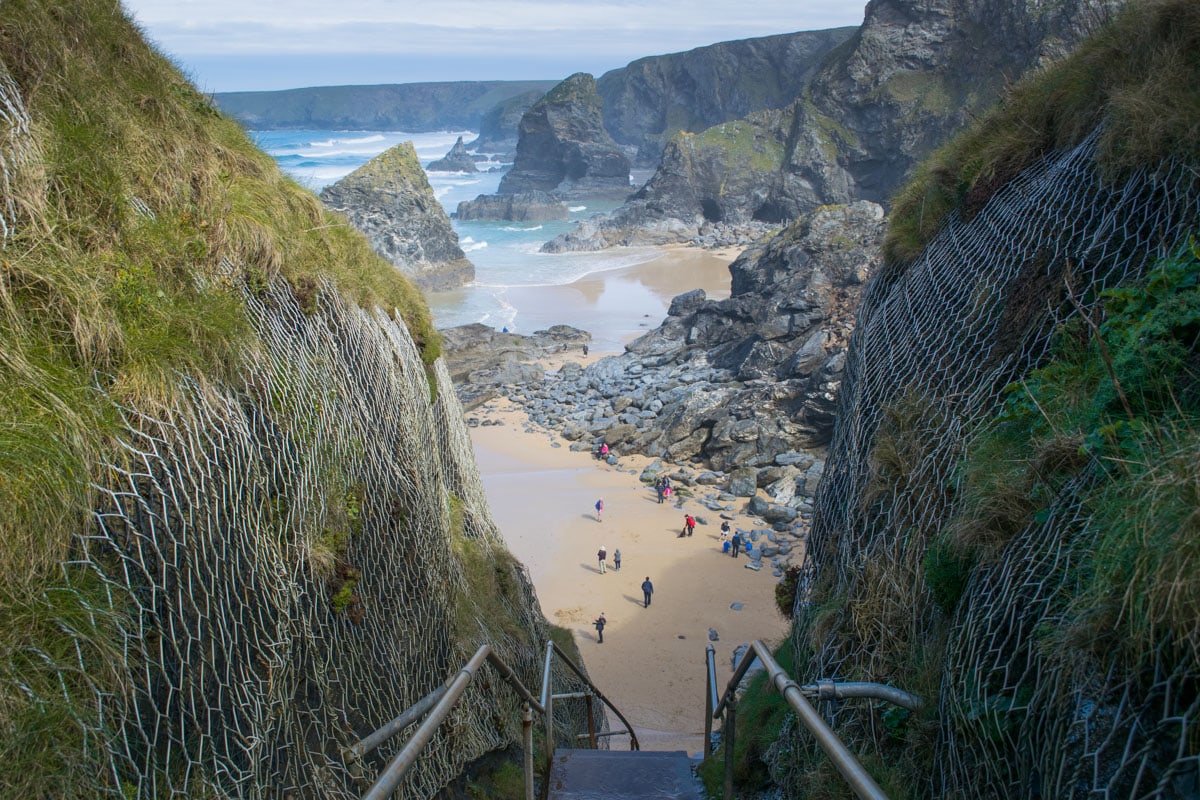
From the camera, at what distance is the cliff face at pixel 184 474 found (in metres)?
3.12

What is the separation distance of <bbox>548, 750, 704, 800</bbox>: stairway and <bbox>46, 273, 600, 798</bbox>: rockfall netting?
0.88 metres

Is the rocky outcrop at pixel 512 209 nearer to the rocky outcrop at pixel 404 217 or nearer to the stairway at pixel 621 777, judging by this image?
the rocky outcrop at pixel 404 217

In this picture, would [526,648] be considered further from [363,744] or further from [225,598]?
[363,744]

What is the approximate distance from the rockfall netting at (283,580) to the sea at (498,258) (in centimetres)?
571

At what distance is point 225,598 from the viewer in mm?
3945

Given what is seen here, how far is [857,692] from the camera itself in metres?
3.32

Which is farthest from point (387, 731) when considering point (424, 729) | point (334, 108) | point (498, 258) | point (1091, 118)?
point (334, 108)

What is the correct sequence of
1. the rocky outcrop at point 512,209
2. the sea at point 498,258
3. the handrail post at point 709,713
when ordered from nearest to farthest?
the handrail post at point 709,713
the sea at point 498,258
the rocky outcrop at point 512,209

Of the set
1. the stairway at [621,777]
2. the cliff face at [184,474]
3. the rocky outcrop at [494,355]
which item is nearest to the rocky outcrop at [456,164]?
the rocky outcrop at [494,355]

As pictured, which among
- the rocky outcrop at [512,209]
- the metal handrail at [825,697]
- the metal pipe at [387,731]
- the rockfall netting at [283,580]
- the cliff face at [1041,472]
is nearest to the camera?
the metal handrail at [825,697]

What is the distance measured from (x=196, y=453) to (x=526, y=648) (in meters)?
5.11

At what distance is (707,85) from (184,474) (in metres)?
140

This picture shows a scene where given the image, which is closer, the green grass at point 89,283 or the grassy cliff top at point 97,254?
the green grass at point 89,283

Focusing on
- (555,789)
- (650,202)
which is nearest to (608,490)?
(555,789)
